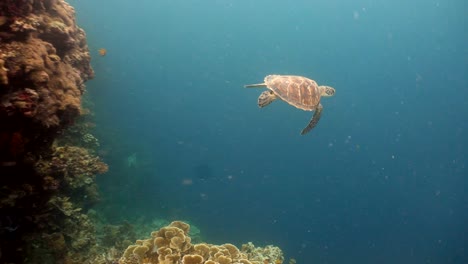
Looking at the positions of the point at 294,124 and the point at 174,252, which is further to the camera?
the point at 294,124

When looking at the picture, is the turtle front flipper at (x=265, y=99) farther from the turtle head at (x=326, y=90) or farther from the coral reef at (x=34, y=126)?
the coral reef at (x=34, y=126)

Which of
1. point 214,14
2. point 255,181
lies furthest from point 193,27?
point 255,181

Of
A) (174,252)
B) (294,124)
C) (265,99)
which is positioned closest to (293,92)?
(265,99)

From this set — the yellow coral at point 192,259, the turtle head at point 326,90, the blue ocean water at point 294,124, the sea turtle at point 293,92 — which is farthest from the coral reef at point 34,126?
the blue ocean water at point 294,124

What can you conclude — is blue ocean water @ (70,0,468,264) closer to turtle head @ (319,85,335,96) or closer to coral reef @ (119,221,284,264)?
coral reef @ (119,221,284,264)

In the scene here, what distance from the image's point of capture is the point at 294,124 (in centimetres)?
5709

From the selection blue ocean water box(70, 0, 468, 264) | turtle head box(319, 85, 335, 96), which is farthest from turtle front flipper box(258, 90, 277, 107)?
blue ocean water box(70, 0, 468, 264)

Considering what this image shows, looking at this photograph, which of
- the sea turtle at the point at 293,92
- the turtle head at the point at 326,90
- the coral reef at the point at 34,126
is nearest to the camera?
the coral reef at the point at 34,126

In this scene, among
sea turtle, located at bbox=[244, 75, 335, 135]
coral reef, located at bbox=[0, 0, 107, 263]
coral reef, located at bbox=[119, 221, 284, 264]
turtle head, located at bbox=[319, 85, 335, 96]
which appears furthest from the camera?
turtle head, located at bbox=[319, 85, 335, 96]

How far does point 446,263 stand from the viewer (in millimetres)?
45062

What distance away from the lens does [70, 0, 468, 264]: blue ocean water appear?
107 feet

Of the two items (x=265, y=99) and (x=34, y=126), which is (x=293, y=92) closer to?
(x=265, y=99)

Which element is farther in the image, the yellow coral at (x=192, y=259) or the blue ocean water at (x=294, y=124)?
the blue ocean water at (x=294, y=124)

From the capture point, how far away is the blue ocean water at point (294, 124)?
32.6 m
